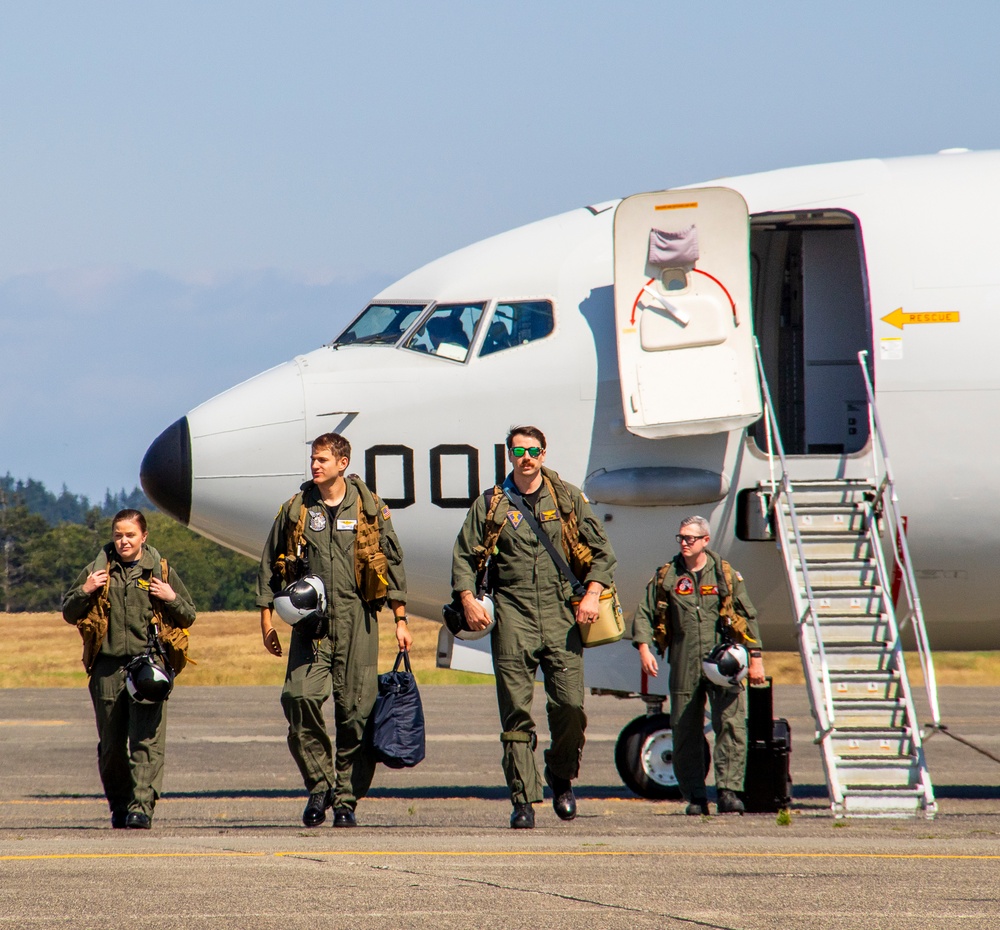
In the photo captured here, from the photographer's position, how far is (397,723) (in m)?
9.27

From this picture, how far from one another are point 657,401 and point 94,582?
479 cm

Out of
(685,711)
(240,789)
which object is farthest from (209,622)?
(685,711)

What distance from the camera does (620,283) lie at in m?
12.3

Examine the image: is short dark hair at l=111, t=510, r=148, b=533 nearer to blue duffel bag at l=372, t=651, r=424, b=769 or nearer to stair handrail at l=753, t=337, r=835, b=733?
blue duffel bag at l=372, t=651, r=424, b=769

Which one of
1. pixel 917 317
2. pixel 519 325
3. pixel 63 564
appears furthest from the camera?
pixel 63 564

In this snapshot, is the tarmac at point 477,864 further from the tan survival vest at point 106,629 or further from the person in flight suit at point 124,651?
the tan survival vest at point 106,629

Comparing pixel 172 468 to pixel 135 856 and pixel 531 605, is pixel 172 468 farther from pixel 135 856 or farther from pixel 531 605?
pixel 135 856

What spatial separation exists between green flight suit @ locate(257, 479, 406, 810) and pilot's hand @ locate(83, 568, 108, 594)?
954 mm

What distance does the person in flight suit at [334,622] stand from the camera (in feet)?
30.4

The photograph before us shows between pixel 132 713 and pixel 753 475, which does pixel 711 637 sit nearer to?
pixel 753 475

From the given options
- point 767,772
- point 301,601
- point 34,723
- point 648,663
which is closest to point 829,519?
point 767,772

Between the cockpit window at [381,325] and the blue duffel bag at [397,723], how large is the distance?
14.3ft

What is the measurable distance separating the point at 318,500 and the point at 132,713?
172 centimetres

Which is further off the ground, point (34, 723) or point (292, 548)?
point (292, 548)
